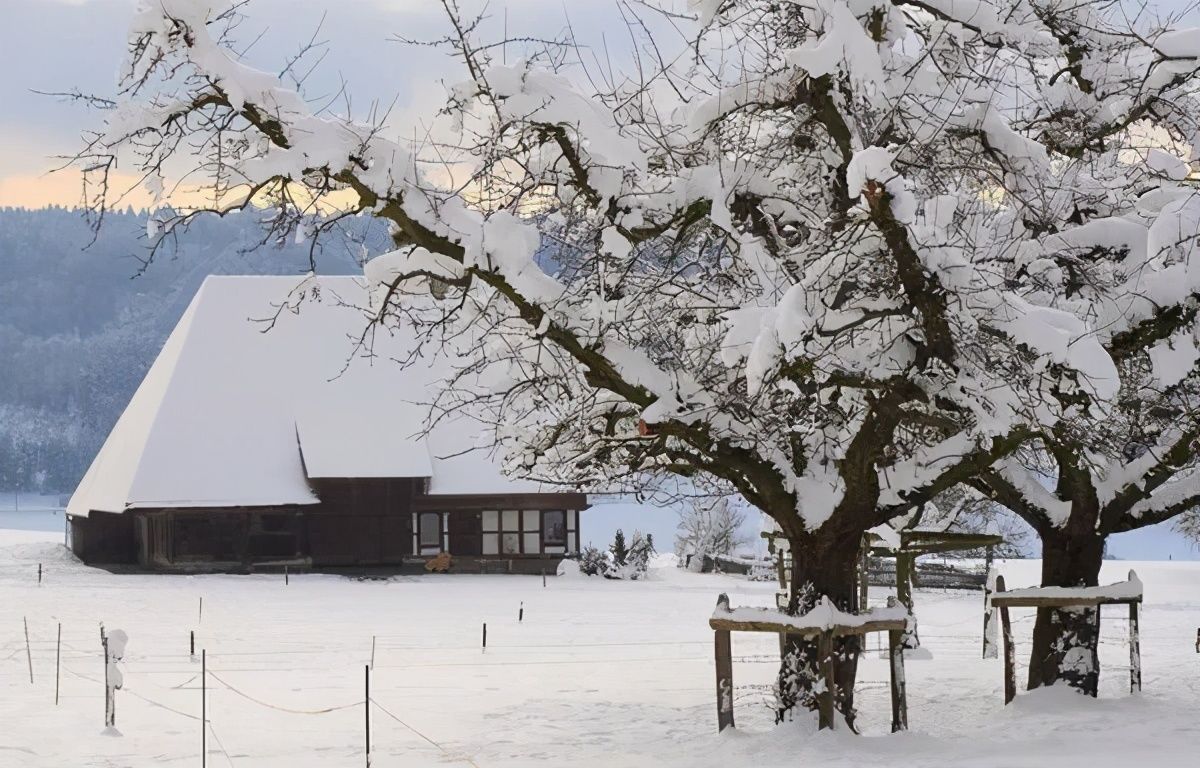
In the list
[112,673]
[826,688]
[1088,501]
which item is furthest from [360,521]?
[826,688]

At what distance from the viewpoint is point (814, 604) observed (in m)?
12.6

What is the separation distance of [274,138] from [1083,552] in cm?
919

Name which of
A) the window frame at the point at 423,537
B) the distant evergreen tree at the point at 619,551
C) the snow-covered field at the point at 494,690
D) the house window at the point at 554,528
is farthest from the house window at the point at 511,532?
the snow-covered field at the point at 494,690

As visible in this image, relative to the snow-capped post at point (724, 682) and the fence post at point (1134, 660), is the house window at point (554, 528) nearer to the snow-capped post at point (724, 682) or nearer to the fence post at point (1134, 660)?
the fence post at point (1134, 660)

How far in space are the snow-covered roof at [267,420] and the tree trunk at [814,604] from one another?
2346 centimetres

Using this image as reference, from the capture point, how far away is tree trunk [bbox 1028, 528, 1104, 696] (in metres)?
14.7

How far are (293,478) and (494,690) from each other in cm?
2148

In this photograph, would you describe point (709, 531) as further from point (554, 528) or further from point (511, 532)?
point (511, 532)

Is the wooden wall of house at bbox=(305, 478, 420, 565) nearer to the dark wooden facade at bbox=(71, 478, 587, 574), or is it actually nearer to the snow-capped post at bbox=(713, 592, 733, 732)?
the dark wooden facade at bbox=(71, 478, 587, 574)

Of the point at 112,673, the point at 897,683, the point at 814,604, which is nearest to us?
the point at 814,604

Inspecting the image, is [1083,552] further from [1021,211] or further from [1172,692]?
[1021,211]

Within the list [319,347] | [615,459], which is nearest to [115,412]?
[319,347]

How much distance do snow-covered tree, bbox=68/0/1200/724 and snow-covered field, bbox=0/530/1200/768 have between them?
1.99m

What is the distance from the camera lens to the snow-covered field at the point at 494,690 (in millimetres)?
12219
